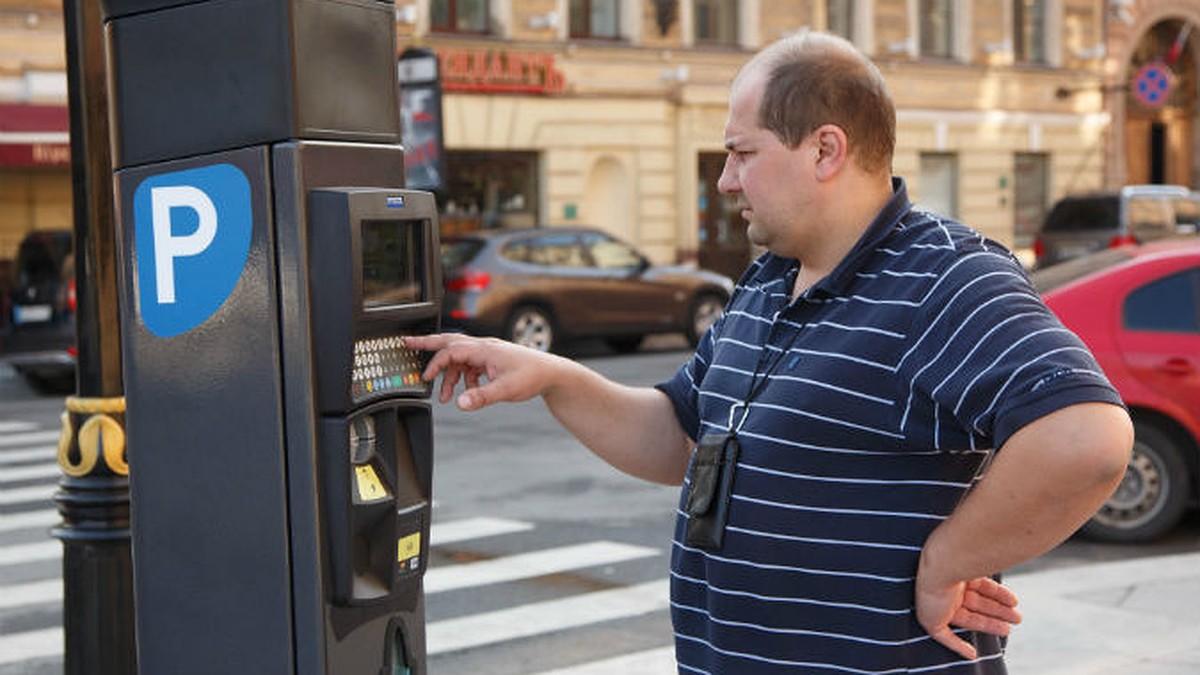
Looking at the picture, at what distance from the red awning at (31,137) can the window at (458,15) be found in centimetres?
628

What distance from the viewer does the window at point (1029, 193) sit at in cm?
3434

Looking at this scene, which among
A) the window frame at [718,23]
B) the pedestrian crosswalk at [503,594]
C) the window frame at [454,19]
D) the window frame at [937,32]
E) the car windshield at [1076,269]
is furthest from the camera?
the window frame at [937,32]

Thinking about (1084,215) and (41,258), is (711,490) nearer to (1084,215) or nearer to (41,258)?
(41,258)

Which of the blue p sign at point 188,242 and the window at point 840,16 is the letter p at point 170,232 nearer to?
the blue p sign at point 188,242

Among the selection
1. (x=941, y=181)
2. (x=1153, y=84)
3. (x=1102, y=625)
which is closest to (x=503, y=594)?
(x=1102, y=625)

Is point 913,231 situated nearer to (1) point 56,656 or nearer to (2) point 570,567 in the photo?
(1) point 56,656

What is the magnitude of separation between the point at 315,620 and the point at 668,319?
57.1ft

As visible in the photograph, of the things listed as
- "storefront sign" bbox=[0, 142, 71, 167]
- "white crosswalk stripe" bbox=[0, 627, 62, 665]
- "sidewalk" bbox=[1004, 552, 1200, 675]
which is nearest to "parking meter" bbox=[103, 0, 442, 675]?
"sidewalk" bbox=[1004, 552, 1200, 675]

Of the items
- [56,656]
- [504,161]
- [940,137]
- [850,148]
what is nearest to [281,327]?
[850,148]

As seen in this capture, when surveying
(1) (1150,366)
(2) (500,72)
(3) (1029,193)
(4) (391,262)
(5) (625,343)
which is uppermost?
(2) (500,72)

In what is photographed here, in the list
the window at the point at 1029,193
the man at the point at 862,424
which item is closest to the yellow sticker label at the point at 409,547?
the man at the point at 862,424

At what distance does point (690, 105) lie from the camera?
2845cm

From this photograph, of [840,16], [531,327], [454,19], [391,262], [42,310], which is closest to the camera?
[391,262]

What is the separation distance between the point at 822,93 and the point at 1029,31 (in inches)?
1319
